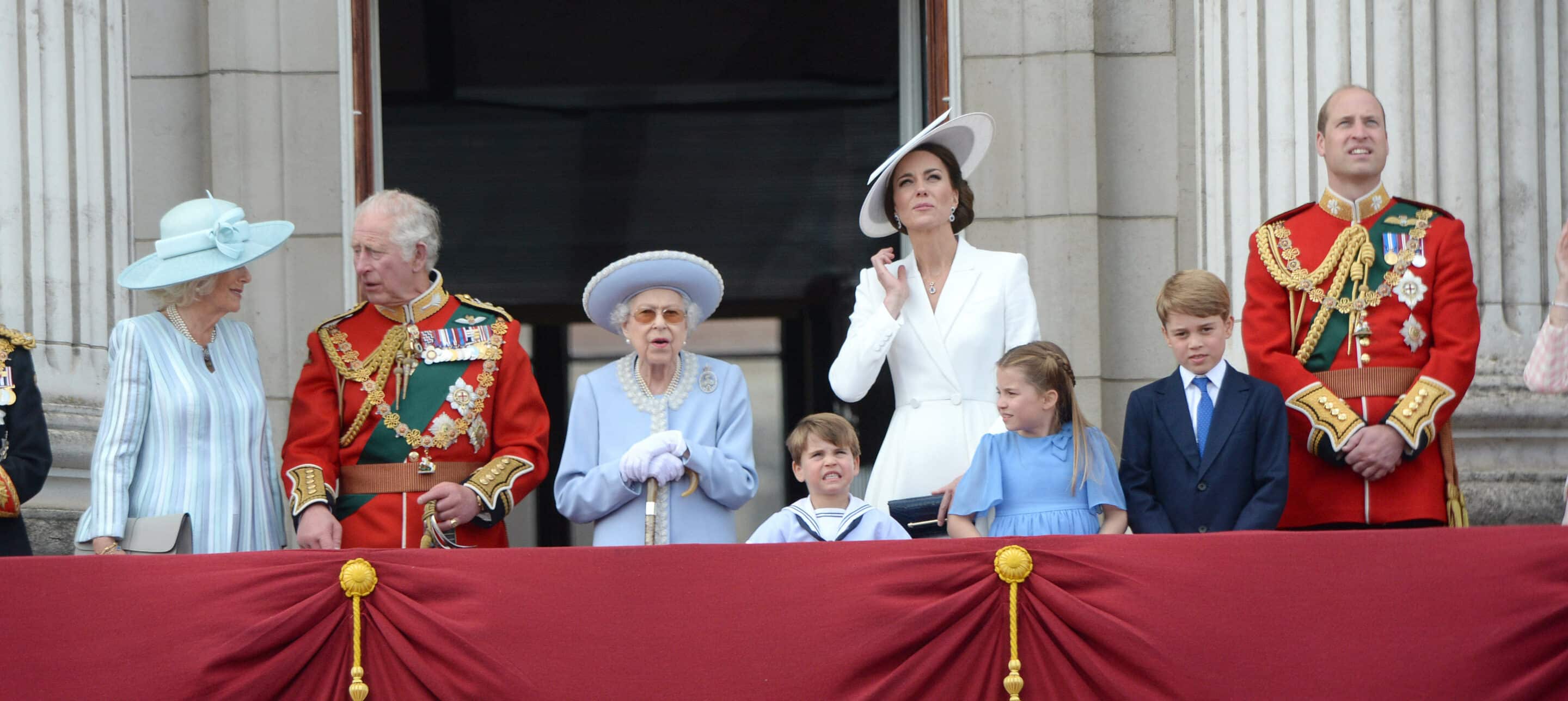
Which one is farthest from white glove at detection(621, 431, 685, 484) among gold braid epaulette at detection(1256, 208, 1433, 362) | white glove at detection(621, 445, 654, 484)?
gold braid epaulette at detection(1256, 208, 1433, 362)

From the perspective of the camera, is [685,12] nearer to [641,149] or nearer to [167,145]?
[641,149]

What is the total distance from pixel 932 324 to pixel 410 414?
4.99 ft

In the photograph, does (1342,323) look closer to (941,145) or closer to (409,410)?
(941,145)

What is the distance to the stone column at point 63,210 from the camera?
5.85 m

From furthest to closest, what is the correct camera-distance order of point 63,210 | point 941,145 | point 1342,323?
point 63,210, point 941,145, point 1342,323

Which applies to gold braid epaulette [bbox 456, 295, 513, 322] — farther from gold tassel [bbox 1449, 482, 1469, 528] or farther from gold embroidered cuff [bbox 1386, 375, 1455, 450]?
gold tassel [bbox 1449, 482, 1469, 528]

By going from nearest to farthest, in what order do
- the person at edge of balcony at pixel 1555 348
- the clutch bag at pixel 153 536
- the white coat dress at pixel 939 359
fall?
the clutch bag at pixel 153 536 → the person at edge of balcony at pixel 1555 348 → the white coat dress at pixel 939 359

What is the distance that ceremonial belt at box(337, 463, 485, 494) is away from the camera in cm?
503

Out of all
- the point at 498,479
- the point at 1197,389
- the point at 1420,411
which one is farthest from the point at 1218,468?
the point at 498,479

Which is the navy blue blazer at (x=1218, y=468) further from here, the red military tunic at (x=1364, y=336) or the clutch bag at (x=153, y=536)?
the clutch bag at (x=153, y=536)

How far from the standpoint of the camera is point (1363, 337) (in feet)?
16.5

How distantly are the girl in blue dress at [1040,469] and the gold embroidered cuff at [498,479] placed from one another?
1.20 m

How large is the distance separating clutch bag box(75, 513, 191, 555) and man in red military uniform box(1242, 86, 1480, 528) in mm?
2950

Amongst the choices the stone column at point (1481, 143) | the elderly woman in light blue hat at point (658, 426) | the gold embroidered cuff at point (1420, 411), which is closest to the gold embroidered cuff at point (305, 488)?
the elderly woman in light blue hat at point (658, 426)
